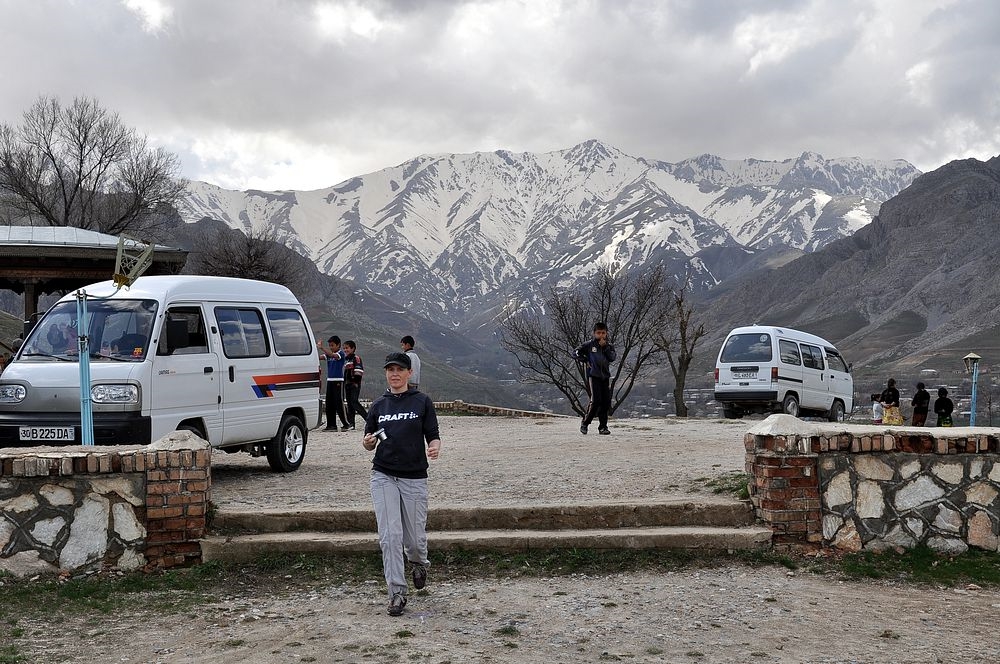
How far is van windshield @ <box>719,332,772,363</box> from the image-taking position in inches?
773

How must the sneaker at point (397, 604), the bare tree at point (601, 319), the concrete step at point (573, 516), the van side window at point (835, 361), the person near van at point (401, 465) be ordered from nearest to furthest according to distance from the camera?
the sneaker at point (397, 604) < the person near van at point (401, 465) < the concrete step at point (573, 516) < the van side window at point (835, 361) < the bare tree at point (601, 319)

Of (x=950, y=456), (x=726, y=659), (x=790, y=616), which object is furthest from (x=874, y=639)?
(x=950, y=456)

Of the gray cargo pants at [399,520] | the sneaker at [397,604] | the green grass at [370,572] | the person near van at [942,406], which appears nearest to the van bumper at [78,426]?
the green grass at [370,572]

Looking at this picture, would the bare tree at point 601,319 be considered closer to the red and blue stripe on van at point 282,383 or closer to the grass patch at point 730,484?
the red and blue stripe on van at point 282,383

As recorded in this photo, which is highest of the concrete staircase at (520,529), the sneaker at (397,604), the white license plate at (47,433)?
the white license plate at (47,433)

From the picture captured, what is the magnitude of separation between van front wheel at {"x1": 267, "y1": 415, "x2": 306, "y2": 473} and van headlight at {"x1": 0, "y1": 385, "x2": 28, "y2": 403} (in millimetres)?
2651

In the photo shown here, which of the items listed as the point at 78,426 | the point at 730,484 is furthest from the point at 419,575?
the point at 78,426

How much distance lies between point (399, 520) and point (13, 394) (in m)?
4.28

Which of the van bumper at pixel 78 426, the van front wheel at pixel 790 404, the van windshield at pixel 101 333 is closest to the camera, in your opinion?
the van bumper at pixel 78 426

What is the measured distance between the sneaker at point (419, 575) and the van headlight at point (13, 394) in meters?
4.23

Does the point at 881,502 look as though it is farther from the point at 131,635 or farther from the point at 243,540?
the point at 131,635

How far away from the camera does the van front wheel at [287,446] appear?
10039mm

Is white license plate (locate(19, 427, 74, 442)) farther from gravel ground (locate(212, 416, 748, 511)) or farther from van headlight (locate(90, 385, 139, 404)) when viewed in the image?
gravel ground (locate(212, 416, 748, 511))

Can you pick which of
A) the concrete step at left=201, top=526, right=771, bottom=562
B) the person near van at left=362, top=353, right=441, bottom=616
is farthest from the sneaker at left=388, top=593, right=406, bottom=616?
the concrete step at left=201, top=526, right=771, bottom=562
